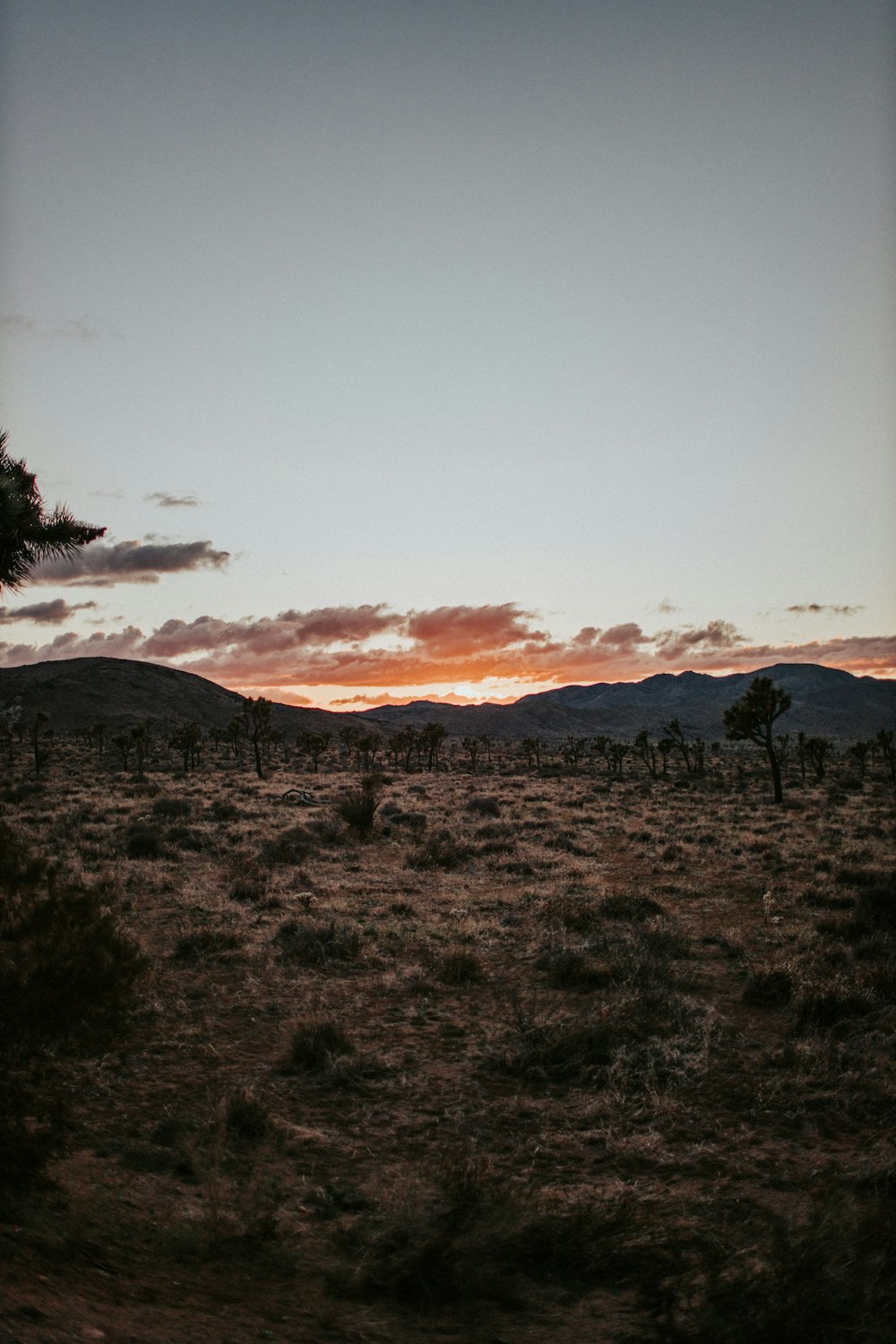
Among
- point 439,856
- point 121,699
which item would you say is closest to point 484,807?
point 439,856

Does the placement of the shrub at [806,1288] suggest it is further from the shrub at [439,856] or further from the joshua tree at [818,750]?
the joshua tree at [818,750]

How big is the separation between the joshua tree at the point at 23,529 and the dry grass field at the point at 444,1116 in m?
3.27

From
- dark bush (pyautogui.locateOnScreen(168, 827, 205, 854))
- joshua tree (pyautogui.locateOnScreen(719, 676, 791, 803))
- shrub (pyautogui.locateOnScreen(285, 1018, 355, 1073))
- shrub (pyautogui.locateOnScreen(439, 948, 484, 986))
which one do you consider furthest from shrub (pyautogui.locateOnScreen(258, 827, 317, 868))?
joshua tree (pyautogui.locateOnScreen(719, 676, 791, 803))

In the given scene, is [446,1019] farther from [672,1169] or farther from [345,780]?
[345,780]

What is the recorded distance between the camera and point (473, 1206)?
18.3 feet

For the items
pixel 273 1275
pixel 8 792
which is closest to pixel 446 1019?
pixel 273 1275

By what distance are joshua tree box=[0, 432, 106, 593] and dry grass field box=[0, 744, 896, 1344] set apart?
3.27 metres

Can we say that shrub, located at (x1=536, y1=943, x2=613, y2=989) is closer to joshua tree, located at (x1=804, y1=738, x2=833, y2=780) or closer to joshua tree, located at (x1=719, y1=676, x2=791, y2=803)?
joshua tree, located at (x1=719, y1=676, x2=791, y2=803)

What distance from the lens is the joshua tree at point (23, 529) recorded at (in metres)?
8.07

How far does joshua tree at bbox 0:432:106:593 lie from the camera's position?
807 centimetres

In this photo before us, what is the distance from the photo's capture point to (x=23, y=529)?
831 cm

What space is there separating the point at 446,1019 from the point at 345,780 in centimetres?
4616

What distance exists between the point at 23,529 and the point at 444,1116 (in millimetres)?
8117

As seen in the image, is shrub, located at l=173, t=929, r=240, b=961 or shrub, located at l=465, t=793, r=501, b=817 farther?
shrub, located at l=465, t=793, r=501, b=817
